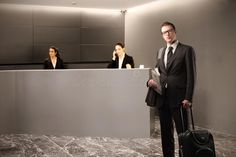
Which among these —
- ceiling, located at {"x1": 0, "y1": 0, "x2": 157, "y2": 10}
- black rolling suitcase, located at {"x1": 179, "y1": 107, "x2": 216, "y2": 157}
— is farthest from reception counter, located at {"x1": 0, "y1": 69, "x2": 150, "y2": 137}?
ceiling, located at {"x1": 0, "y1": 0, "x2": 157, "y2": 10}

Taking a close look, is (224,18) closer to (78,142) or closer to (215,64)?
(215,64)

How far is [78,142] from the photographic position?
219 inches

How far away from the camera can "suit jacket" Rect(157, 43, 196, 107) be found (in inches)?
139

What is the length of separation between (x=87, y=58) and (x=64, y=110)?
11.9 ft

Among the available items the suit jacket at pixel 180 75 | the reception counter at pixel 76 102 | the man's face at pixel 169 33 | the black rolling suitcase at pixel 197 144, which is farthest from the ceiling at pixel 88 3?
the black rolling suitcase at pixel 197 144

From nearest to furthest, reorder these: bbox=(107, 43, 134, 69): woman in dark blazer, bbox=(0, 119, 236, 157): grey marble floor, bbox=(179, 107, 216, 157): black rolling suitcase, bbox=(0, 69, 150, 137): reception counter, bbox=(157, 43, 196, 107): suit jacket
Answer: bbox=(179, 107, 216, 157): black rolling suitcase
bbox=(157, 43, 196, 107): suit jacket
bbox=(0, 119, 236, 157): grey marble floor
bbox=(0, 69, 150, 137): reception counter
bbox=(107, 43, 134, 69): woman in dark blazer

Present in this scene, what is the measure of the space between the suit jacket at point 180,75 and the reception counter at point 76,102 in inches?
79.9

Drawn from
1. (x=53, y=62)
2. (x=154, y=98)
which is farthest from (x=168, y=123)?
(x=53, y=62)

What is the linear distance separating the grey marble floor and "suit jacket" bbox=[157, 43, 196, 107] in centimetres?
140

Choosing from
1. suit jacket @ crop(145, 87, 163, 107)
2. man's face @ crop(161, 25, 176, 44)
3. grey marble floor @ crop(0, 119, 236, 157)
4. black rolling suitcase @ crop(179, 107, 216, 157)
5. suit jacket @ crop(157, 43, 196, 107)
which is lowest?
grey marble floor @ crop(0, 119, 236, 157)

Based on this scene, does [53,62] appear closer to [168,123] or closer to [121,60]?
[121,60]

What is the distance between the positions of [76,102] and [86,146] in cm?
86

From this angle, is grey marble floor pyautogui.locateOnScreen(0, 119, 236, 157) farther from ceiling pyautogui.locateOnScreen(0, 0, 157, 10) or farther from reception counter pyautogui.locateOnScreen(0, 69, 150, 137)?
ceiling pyautogui.locateOnScreen(0, 0, 157, 10)

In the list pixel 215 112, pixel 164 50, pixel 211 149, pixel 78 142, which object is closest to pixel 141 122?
pixel 78 142
